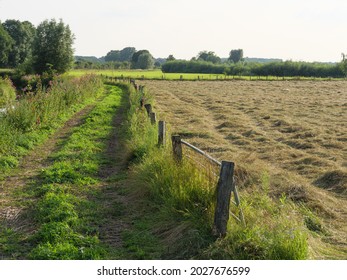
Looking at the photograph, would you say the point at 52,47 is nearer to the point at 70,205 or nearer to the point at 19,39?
the point at 19,39

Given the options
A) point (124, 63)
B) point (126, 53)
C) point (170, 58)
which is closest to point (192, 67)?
point (124, 63)

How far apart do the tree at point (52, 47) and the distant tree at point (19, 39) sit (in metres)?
32.9

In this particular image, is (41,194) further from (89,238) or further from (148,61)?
(148,61)

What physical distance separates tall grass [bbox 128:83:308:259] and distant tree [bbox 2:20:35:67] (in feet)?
252

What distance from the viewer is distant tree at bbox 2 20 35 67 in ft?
253

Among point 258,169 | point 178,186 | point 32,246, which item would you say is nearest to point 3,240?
point 32,246

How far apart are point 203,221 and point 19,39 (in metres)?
84.9

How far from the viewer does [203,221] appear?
5527mm

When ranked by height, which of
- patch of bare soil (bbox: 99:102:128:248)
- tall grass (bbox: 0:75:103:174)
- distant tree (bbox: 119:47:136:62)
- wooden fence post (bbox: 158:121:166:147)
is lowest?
patch of bare soil (bbox: 99:102:128:248)

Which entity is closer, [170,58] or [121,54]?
[170,58]

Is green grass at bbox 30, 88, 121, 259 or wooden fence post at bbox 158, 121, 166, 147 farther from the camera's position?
wooden fence post at bbox 158, 121, 166, 147

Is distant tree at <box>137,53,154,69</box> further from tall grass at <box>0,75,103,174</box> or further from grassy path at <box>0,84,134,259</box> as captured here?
grassy path at <box>0,84,134,259</box>

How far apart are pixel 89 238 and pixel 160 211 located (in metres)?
1.23

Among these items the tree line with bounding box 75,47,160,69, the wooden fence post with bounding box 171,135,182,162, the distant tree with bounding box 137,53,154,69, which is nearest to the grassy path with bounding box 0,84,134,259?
the wooden fence post with bounding box 171,135,182,162
